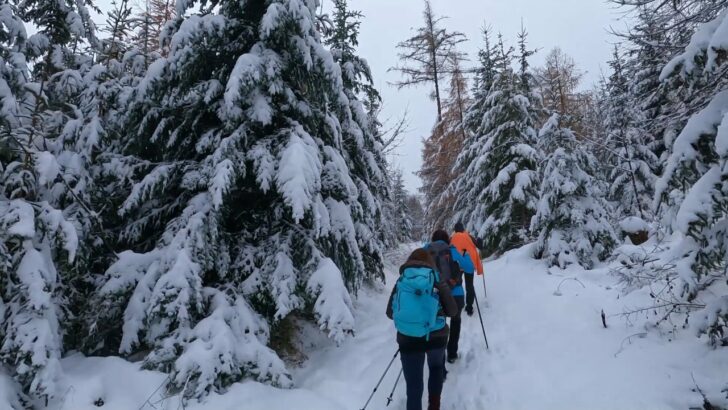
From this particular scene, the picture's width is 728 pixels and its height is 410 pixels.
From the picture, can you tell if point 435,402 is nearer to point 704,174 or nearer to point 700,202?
point 700,202

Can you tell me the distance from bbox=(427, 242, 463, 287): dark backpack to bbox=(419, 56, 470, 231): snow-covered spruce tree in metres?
14.3

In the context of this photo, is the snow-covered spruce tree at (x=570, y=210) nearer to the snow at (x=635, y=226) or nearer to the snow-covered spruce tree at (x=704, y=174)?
the snow at (x=635, y=226)

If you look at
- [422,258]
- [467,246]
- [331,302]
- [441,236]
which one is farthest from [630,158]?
[331,302]

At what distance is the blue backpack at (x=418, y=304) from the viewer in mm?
4602

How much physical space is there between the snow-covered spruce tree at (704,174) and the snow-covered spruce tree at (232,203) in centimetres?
406

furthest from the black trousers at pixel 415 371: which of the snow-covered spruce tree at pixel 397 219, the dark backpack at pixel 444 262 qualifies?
the snow-covered spruce tree at pixel 397 219

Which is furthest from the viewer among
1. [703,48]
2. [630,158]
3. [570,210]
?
[630,158]

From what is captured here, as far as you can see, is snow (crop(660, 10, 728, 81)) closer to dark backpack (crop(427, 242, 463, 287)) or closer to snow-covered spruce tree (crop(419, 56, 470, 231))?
dark backpack (crop(427, 242, 463, 287))

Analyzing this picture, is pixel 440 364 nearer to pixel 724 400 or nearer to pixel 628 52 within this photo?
pixel 724 400

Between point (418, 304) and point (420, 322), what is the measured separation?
0.66ft

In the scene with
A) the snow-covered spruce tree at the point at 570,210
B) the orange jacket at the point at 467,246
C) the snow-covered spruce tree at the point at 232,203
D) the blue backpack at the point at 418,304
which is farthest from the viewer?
the snow-covered spruce tree at the point at 570,210

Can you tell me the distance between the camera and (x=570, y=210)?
415 inches

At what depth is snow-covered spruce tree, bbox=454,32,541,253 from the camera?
566 inches

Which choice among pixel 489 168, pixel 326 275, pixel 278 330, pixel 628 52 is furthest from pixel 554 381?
pixel 489 168
